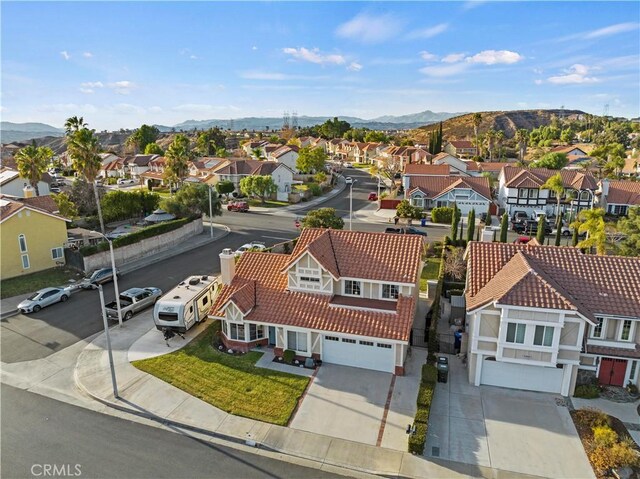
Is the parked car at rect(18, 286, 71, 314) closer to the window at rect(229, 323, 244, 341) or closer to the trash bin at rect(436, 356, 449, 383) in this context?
the window at rect(229, 323, 244, 341)

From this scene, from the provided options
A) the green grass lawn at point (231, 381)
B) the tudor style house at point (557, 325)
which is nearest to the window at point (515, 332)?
the tudor style house at point (557, 325)

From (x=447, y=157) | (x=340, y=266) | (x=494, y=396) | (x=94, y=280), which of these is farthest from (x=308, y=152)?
(x=494, y=396)

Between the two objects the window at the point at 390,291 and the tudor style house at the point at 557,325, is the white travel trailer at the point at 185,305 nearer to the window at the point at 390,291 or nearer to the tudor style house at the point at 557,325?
the window at the point at 390,291

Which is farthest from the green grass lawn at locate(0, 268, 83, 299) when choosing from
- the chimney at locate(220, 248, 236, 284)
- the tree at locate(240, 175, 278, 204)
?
the tree at locate(240, 175, 278, 204)

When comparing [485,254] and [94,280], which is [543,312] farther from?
[94,280]

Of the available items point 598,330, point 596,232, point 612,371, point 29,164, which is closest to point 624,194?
point 596,232

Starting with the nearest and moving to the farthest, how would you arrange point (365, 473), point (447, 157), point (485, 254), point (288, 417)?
point (365, 473)
point (288, 417)
point (485, 254)
point (447, 157)
